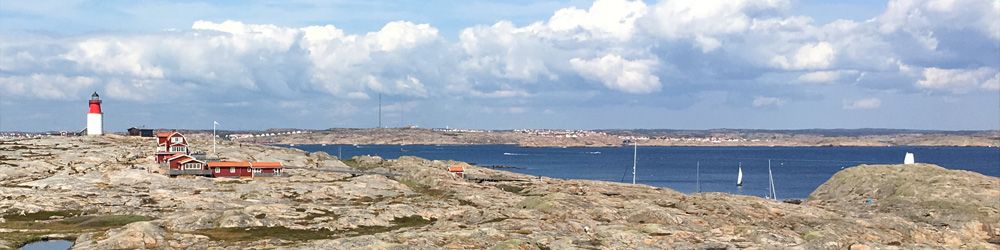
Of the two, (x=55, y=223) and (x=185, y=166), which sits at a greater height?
(x=185, y=166)

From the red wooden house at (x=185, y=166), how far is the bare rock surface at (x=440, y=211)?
122 inches

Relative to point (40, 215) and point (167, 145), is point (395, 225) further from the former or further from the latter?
point (167, 145)

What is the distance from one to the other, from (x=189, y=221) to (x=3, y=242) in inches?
605

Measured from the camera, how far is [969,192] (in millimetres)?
119062

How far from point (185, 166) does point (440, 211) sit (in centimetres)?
5012

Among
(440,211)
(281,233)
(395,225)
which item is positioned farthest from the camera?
(440,211)

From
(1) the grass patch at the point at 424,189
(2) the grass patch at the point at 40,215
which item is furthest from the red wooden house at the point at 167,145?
(2) the grass patch at the point at 40,215

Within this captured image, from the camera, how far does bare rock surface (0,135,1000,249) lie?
7312 centimetres

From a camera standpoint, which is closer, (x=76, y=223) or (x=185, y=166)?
(x=76, y=223)

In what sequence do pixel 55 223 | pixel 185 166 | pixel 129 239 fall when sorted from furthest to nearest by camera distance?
pixel 185 166 → pixel 55 223 → pixel 129 239

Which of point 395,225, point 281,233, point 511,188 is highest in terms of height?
point 511,188

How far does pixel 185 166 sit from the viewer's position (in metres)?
130

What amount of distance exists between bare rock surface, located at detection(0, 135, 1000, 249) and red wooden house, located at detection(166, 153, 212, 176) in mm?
3090

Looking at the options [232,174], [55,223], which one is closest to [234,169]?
[232,174]
